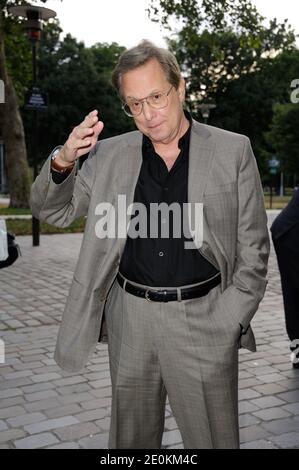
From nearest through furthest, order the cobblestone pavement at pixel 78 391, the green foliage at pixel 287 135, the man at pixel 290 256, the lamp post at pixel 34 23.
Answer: the cobblestone pavement at pixel 78 391 < the man at pixel 290 256 < the lamp post at pixel 34 23 < the green foliage at pixel 287 135

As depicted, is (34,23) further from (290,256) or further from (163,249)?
(163,249)

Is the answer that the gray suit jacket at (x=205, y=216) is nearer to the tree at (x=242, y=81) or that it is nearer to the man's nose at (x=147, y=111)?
the man's nose at (x=147, y=111)

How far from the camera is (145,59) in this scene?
2.18 meters

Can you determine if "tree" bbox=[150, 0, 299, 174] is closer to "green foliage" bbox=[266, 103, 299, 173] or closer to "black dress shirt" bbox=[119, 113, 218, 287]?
"green foliage" bbox=[266, 103, 299, 173]

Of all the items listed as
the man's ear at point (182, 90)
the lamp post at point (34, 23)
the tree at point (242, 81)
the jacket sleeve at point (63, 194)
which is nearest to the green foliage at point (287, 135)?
the tree at point (242, 81)

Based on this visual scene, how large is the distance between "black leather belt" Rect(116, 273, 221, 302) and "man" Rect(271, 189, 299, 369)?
2.29m

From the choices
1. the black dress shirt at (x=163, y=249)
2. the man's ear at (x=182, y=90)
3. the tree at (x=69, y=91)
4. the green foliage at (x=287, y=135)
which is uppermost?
the tree at (x=69, y=91)

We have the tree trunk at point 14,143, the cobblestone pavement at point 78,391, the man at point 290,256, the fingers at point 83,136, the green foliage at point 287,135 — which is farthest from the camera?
the green foliage at point 287,135

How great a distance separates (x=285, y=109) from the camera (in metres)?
40.2

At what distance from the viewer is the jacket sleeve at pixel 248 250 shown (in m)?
2.31

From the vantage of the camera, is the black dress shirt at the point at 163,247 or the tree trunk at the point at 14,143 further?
the tree trunk at the point at 14,143

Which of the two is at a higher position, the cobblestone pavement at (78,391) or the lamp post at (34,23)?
the lamp post at (34,23)

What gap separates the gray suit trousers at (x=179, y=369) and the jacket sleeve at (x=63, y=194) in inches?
17.6

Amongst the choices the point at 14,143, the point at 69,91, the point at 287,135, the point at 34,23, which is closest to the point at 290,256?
the point at 34,23
